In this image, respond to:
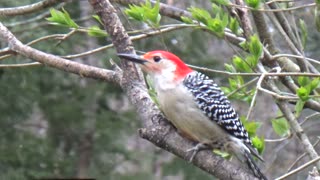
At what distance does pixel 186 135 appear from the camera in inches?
160

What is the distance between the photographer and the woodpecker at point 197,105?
4.07 meters

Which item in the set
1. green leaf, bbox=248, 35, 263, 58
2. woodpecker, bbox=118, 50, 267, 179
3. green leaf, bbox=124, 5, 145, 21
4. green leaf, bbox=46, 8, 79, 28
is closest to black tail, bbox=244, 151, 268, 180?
woodpecker, bbox=118, 50, 267, 179

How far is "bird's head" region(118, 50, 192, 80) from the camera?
4203mm

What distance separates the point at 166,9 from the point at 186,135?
1.22 m

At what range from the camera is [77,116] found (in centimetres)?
820

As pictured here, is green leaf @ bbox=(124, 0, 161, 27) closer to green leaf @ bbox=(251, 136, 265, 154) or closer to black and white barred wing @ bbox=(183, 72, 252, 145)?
black and white barred wing @ bbox=(183, 72, 252, 145)

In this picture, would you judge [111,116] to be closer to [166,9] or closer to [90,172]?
[90,172]

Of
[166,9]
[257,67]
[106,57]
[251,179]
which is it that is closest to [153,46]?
[106,57]

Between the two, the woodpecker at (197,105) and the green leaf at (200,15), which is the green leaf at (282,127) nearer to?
the woodpecker at (197,105)

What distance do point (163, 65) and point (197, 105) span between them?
1.07 ft

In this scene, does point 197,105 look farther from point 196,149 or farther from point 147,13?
point 147,13

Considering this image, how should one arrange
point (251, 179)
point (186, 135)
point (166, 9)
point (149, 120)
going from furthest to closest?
point (166, 9) → point (186, 135) → point (149, 120) → point (251, 179)

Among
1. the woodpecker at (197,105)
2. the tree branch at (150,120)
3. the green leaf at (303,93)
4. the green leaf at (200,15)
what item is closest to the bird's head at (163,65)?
the woodpecker at (197,105)

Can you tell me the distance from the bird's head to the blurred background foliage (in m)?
3.09
